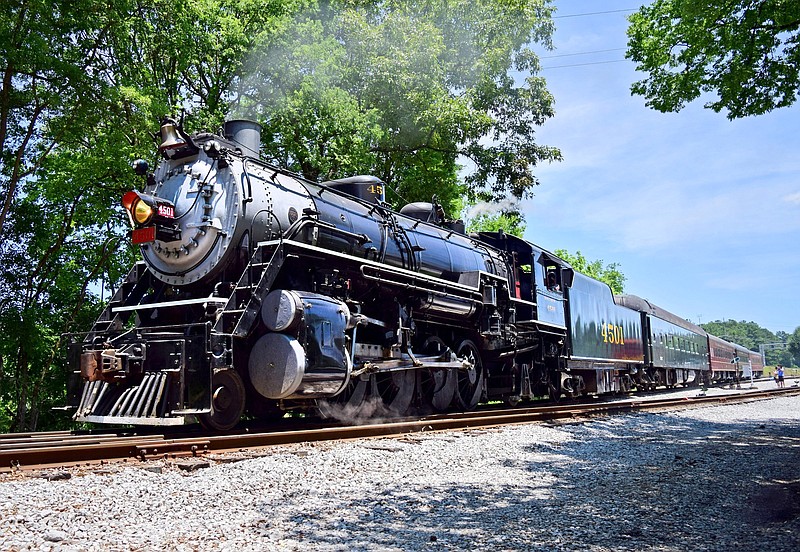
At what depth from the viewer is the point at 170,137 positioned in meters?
Answer: 8.57

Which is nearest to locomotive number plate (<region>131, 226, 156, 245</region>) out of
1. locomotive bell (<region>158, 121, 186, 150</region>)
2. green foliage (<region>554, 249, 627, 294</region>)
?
locomotive bell (<region>158, 121, 186, 150</region>)

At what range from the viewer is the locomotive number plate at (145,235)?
310 inches

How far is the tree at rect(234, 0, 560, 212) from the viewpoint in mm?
17562

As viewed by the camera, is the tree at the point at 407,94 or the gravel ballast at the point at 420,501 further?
the tree at the point at 407,94

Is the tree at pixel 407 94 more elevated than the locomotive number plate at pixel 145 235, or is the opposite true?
the tree at pixel 407 94

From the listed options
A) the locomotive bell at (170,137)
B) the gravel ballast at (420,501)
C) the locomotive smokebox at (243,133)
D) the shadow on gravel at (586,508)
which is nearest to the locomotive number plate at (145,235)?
the locomotive bell at (170,137)

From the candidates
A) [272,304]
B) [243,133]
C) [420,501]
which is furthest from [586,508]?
[243,133]

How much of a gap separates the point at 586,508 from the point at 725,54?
9.59 m

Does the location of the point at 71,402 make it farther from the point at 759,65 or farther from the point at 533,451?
the point at 759,65

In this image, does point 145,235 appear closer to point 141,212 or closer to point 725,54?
point 141,212

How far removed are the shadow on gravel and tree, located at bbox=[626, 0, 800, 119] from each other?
6.71 metres

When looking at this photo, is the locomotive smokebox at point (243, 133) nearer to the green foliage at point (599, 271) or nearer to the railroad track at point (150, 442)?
the railroad track at point (150, 442)

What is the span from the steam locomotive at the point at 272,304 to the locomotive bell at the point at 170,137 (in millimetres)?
23

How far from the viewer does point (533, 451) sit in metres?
7.17
